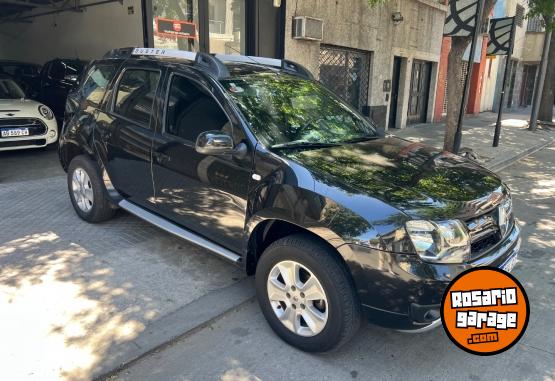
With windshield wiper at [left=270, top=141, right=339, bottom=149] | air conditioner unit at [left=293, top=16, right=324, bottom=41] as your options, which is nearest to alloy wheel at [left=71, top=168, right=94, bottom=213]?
windshield wiper at [left=270, top=141, right=339, bottom=149]

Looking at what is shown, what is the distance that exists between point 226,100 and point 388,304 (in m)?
1.86

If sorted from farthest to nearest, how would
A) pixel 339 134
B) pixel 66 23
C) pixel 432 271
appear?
1. pixel 66 23
2. pixel 339 134
3. pixel 432 271

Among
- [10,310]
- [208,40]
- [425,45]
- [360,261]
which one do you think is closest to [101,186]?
[10,310]

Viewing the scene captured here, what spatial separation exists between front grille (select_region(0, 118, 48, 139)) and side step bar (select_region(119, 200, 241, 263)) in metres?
4.46

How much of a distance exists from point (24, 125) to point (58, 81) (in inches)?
131

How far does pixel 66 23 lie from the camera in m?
13.3

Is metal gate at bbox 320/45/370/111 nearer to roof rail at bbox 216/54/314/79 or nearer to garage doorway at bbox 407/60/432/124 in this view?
garage doorway at bbox 407/60/432/124

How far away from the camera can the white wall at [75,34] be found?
10125 millimetres

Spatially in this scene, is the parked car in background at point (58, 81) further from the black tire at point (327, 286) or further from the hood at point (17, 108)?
the black tire at point (327, 286)

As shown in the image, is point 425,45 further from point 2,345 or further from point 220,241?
point 2,345

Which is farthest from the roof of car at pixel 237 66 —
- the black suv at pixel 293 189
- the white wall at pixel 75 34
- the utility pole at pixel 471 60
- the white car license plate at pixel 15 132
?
the white wall at pixel 75 34

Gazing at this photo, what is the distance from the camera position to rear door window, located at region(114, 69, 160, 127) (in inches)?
158

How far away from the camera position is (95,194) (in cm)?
470

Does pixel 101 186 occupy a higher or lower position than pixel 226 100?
lower
